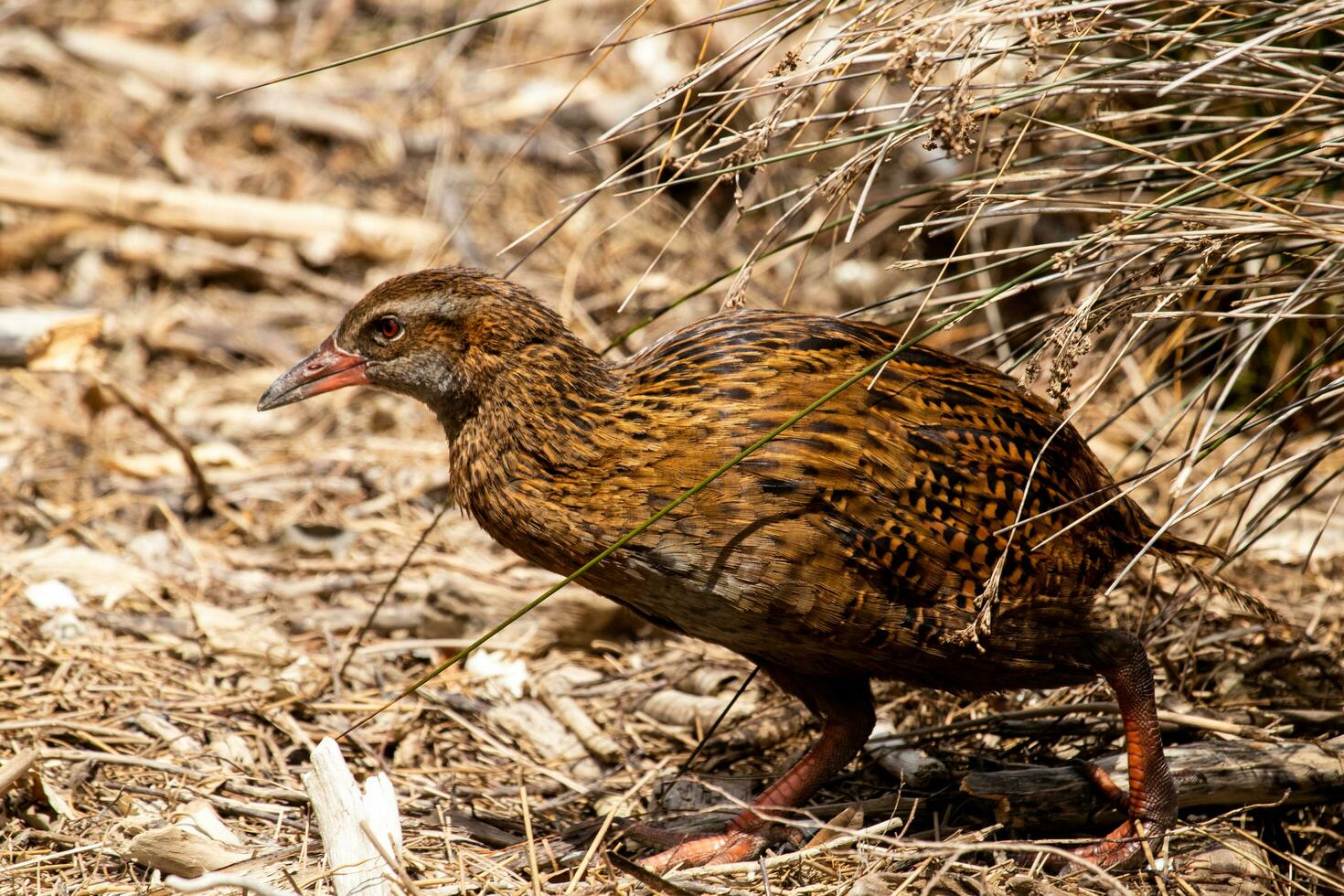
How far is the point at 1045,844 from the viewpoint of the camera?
325 centimetres

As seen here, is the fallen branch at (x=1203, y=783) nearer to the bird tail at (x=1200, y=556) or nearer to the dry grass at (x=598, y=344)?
the dry grass at (x=598, y=344)

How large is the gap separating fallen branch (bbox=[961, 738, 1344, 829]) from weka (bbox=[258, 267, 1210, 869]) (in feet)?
0.36

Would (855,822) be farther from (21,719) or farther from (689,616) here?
(21,719)

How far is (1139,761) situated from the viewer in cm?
341

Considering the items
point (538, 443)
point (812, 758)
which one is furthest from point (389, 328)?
point (812, 758)

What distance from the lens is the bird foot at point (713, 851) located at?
3.50 m

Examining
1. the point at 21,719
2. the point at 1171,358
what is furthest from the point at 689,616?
the point at 1171,358

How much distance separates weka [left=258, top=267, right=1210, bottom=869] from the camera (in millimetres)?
3207

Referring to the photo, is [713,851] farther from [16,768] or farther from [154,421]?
[154,421]

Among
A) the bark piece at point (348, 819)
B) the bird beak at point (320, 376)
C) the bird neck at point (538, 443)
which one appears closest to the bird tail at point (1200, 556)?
the bird neck at point (538, 443)

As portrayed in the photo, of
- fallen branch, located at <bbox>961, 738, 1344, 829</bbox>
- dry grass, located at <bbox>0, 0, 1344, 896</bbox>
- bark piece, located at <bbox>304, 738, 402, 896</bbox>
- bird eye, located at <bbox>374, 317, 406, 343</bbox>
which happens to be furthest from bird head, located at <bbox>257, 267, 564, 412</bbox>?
fallen branch, located at <bbox>961, 738, 1344, 829</bbox>

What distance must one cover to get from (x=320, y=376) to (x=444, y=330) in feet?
1.40

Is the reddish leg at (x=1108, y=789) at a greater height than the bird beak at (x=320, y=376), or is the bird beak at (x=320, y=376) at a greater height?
the bird beak at (x=320, y=376)

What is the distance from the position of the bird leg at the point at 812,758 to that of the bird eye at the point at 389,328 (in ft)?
4.25
